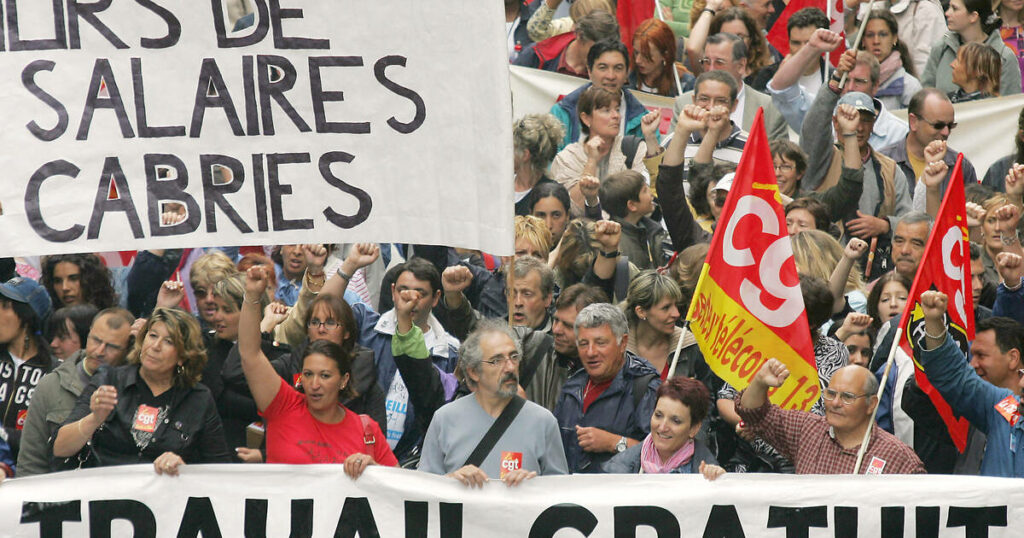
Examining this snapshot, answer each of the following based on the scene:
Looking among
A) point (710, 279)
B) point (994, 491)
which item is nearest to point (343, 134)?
point (710, 279)

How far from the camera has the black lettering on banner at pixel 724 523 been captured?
22.8ft

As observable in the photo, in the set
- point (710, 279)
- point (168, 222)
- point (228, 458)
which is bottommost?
point (228, 458)

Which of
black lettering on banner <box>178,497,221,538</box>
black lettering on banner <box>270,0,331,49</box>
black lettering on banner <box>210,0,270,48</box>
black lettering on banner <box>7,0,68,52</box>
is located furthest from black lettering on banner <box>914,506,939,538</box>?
black lettering on banner <box>7,0,68,52</box>

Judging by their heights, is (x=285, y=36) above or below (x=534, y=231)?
above

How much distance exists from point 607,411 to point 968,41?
6.20 meters

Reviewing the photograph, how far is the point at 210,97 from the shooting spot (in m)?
6.87

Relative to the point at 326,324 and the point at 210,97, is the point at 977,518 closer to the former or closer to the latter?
the point at 326,324

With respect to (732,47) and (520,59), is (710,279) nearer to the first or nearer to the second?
(732,47)

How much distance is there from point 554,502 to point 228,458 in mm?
1504

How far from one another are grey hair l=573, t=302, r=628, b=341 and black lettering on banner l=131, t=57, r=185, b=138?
2105 mm

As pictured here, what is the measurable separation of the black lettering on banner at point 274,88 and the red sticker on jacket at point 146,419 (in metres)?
1.35

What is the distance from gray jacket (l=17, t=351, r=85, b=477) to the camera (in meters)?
7.38

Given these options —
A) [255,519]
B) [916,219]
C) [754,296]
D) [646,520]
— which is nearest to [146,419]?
[255,519]

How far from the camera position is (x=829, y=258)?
8.90 metres
